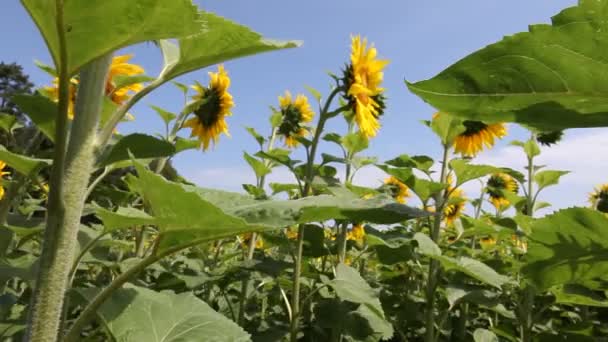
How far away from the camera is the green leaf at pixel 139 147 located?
0.84 m

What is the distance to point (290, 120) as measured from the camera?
3.67 m

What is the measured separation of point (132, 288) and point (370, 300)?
0.96 metres

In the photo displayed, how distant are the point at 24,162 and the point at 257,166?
2.16 metres

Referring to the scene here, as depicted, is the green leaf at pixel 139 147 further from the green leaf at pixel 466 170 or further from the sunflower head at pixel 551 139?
the sunflower head at pixel 551 139

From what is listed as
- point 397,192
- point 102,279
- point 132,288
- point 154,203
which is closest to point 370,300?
point 132,288

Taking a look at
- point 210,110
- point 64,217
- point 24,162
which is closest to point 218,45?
point 64,217

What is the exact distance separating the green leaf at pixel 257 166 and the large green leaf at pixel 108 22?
238 centimetres

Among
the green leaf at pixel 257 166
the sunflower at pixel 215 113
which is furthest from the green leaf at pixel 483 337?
the sunflower at pixel 215 113

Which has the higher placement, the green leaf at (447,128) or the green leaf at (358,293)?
the green leaf at (447,128)

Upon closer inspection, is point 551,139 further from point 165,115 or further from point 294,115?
point 165,115

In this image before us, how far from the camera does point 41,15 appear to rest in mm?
536

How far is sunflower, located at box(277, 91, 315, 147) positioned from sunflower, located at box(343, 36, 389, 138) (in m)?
1.03

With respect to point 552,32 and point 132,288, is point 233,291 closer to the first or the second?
point 132,288

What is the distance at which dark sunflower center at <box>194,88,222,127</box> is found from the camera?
3066 millimetres
